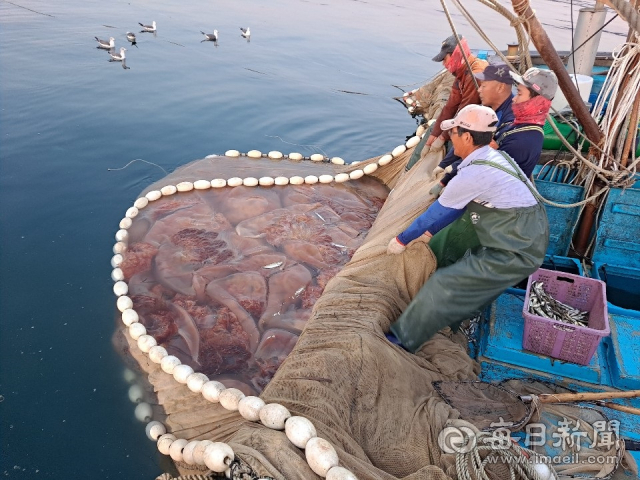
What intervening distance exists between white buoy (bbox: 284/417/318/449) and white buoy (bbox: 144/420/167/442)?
153 cm

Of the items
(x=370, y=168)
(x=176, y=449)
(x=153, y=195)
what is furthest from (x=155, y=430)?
(x=370, y=168)

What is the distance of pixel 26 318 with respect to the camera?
4.35 m

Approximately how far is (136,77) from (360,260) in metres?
9.39

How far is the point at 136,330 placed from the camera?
4152mm

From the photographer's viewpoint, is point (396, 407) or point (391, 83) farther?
point (391, 83)

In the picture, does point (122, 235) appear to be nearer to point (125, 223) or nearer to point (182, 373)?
point (125, 223)

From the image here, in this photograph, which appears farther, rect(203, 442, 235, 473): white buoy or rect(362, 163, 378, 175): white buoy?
rect(362, 163, 378, 175): white buoy

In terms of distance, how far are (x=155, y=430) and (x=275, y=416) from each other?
4.79 feet

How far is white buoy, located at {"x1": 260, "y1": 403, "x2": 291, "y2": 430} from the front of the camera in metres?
2.51

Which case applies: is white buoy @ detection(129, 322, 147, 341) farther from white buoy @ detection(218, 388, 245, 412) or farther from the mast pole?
the mast pole

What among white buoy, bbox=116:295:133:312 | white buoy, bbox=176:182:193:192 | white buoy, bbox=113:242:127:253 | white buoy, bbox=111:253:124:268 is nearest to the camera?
white buoy, bbox=116:295:133:312

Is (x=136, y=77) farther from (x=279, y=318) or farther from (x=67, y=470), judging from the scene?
(x=67, y=470)

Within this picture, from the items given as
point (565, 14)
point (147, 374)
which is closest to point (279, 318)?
point (147, 374)

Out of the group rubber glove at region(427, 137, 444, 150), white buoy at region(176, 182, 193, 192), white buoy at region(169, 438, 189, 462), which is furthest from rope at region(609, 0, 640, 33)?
white buoy at region(176, 182, 193, 192)
